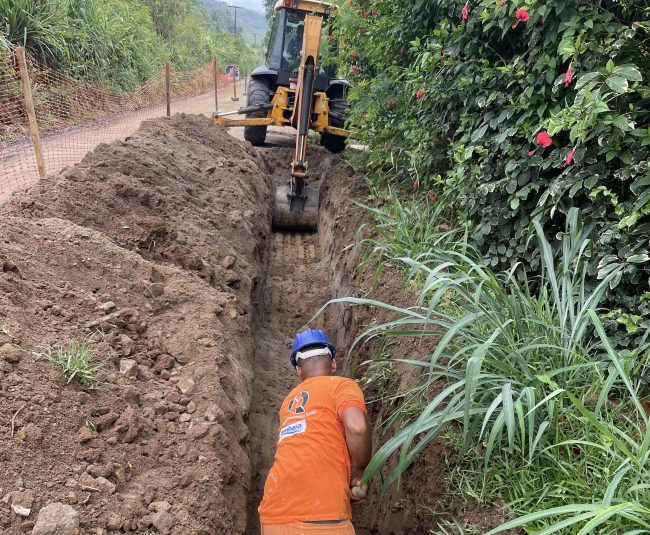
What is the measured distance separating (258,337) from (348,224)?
70.0 inches

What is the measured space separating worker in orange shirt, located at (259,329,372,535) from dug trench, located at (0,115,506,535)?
10.9 inches

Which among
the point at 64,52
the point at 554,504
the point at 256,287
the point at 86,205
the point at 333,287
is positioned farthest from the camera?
the point at 64,52

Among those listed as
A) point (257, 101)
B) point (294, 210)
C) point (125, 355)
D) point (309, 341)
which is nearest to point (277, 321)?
point (294, 210)

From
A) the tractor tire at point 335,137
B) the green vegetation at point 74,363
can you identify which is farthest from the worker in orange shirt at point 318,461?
the tractor tire at point 335,137

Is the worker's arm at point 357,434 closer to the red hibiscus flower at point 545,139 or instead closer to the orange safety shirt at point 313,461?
the orange safety shirt at point 313,461

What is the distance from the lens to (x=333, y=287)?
5.52 metres

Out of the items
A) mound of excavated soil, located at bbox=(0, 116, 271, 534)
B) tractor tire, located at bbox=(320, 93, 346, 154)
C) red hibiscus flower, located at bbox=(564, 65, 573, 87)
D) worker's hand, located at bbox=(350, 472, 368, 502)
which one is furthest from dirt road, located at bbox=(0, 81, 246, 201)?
A: red hibiscus flower, located at bbox=(564, 65, 573, 87)

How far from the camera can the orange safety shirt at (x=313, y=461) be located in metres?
2.17

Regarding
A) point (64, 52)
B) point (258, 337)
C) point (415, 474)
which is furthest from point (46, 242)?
point (64, 52)

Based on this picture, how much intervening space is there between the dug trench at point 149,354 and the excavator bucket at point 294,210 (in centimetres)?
160

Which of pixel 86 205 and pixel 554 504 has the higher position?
pixel 554 504

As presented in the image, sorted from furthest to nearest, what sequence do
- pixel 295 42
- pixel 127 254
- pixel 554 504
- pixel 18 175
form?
1. pixel 295 42
2. pixel 18 175
3. pixel 127 254
4. pixel 554 504

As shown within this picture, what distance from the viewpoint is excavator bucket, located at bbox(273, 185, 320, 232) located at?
721 cm

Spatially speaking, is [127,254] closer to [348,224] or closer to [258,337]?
[258,337]
